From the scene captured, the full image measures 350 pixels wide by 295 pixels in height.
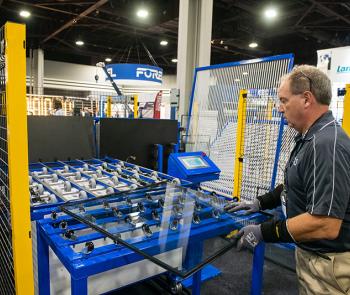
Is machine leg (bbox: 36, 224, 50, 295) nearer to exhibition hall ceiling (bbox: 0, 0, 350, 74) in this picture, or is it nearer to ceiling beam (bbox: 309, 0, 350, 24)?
exhibition hall ceiling (bbox: 0, 0, 350, 74)

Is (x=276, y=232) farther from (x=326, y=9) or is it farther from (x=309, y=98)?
(x=326, y=9)

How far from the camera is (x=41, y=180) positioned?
2480mm

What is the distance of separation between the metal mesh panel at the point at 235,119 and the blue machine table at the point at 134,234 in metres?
1.70

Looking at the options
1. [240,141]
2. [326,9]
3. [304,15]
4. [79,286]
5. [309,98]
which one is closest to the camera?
[79,286]

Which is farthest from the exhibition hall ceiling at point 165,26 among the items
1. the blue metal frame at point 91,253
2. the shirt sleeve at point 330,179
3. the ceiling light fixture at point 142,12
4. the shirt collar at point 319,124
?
the shirt sleeve at point 330,179

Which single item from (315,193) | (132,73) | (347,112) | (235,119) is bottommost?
(315,193)

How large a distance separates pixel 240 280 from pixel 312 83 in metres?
2.41

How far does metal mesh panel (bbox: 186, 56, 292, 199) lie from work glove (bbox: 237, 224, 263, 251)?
201 cm

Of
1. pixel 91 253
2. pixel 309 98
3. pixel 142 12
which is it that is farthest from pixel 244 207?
pixel 142 12

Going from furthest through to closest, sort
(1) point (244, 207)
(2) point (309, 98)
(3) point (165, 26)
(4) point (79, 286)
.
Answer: (3) point (165, 26), (1) point (244, 207), (2) point (309, 98), (4) point (79, 286)

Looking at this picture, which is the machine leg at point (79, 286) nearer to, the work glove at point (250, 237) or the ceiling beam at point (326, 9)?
the work glove at point (250, 237)

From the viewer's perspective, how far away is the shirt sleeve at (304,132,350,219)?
4.18ft

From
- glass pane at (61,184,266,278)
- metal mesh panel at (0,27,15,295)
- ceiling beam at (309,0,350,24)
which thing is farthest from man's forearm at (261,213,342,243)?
ceiling beam at (309,0,350,24)

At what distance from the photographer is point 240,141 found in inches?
145
